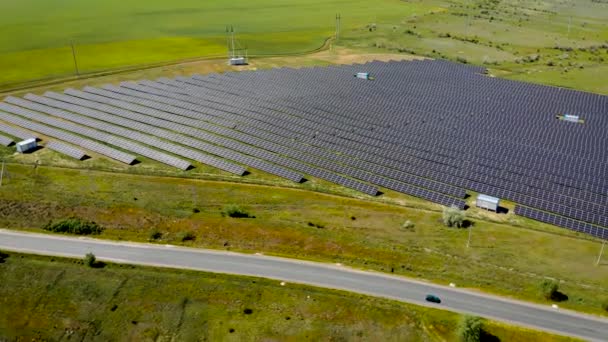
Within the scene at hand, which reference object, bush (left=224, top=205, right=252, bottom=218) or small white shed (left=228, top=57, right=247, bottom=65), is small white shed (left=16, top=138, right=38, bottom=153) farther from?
small white shed (left=228, top=57, right=247, bottom=65)

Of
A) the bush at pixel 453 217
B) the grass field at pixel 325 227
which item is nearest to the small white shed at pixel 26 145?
the grass field at pixel 325 227

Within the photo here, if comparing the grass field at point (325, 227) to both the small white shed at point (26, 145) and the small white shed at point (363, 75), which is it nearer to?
the small white shed at point (26, 145)

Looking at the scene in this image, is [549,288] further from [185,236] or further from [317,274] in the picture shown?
[185,236]

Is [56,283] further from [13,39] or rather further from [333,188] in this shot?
[13,39]

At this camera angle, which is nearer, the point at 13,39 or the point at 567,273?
the point at 567,273

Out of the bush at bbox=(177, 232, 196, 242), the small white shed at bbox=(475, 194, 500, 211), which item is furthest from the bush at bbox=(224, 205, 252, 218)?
the small white shed at bbox=(475, 194, 500, 211)

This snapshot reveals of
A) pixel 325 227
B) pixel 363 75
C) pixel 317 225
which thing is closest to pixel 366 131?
pixel 317 225

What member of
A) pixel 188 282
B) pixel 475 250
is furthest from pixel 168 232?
pixel 475 250
